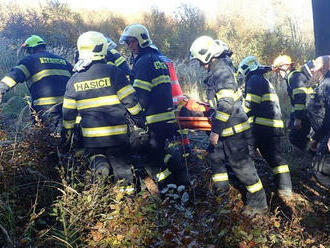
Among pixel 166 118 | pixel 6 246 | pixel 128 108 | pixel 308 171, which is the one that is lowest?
pixel 308 171

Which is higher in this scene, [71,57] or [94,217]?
[71,57]

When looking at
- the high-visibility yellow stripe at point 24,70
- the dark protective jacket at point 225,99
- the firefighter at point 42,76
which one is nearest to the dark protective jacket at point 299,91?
the dark protective jacket at point 225,99

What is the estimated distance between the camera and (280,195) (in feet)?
13.8

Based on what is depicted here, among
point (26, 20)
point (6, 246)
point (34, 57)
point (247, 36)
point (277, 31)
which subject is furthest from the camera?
point (26, 20)

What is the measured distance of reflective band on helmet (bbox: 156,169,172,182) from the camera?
4.17 metres

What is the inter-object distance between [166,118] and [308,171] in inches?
106

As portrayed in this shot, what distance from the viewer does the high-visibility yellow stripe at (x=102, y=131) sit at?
3.48 m

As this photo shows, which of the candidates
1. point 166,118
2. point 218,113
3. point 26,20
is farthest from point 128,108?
point 26,20

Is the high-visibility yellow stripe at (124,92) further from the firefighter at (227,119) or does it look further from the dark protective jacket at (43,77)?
the dark protective jacket at (43,77)

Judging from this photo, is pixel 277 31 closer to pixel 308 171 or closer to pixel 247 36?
pixel 247 36

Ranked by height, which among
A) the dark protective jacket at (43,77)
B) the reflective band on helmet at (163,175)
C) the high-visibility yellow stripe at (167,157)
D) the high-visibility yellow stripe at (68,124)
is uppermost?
the dark protective jacket at (43,77)

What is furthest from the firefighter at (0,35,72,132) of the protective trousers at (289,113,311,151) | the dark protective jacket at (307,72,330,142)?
the protective trousers at (289,113,311,151)

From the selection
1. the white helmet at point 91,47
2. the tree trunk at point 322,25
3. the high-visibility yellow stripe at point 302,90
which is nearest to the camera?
the white helmet at point 91,47

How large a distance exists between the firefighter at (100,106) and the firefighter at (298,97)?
291 centimetres
